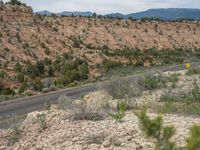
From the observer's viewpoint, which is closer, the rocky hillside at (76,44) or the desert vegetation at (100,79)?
the desert vegetation at (100,79)

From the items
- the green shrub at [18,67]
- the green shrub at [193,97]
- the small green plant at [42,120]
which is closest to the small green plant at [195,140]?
the small green plant at [42,120]

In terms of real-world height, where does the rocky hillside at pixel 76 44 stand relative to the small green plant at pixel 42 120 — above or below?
below

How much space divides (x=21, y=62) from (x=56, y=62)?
149 inches

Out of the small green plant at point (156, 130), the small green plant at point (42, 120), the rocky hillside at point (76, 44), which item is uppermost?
the small green plant at point (156, 130)

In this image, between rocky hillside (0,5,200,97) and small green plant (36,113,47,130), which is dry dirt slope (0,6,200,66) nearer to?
rocky hillside (0,5,200,97)

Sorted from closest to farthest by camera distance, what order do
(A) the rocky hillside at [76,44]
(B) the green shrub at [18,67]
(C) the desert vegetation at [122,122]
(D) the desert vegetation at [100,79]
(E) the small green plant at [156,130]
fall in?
(E) the small green plant at [156,130] → (C) the desert vegetation at [122,122] → (D) the desert vegetation at [100,79] → (B) the green shrub at [18,67] → (A) the rocky hillside at [76,44]

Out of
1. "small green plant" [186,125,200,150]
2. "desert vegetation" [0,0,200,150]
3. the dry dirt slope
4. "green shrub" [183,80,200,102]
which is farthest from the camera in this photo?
the dry dirt slope

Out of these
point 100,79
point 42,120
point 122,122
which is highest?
point 122,122

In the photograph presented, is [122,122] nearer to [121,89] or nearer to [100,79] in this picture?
[121,89]

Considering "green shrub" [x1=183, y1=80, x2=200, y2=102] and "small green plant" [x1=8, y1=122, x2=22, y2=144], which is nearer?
"small green plant" [x1=8, y1=122, x2=22, y2=144]

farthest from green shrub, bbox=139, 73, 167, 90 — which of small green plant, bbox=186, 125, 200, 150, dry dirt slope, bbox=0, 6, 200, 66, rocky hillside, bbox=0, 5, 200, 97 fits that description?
dry dirt slope, bbox=0, 6, 200, 66

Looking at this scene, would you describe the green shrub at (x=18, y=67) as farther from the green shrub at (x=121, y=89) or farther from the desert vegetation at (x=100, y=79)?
the green shrub at (x=121, y=89)

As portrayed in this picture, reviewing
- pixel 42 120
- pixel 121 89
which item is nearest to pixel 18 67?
pixel 121 89

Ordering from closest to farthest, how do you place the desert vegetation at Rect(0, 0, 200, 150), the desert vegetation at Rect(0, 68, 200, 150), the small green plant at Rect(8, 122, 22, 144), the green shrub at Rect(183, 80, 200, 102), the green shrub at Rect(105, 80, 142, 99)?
the desert vegetation at Rect(0, 68, 200, 150), the desert vegetation at Rect(0, 0, 200, 150), the small green plant at Rect(8, 122, 22, 144), the green shrub at Rect(183, 80, 200, 102), the green shrub at Rect(105, 80, 142, 99)
